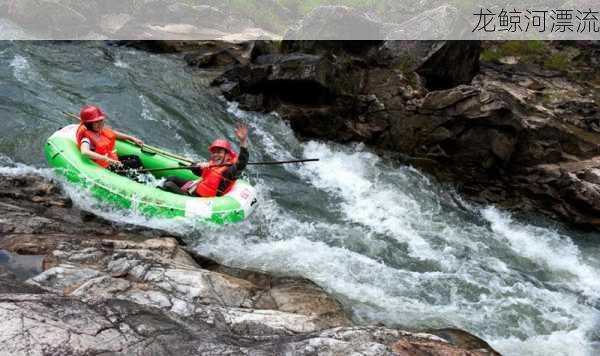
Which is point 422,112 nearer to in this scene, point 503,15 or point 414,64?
point 414,64

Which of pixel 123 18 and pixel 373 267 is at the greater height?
pixel 123 18

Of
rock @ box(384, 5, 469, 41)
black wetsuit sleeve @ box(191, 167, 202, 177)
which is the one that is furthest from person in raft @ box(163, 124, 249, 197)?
rock @ box(384, 5, 469, 41)

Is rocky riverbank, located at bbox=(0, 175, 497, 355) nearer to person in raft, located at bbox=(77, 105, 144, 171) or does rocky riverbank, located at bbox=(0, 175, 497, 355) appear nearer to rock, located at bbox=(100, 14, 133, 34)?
person in raft, located at bbox=(77, 105, 144, 171)

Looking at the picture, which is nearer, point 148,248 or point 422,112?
point 148,248

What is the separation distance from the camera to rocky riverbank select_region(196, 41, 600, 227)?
34.1 ft

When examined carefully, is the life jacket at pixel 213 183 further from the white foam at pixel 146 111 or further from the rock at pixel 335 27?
the rock at pixel 335 27

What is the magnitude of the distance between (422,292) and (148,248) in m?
3.58

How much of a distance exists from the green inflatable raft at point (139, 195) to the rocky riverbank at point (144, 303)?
1.62 feet

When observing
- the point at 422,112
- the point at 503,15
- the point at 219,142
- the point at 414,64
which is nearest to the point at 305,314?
the point at 219,142

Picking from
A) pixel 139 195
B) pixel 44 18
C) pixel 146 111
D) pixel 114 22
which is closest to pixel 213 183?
pixel 139 195

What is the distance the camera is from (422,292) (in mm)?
7078

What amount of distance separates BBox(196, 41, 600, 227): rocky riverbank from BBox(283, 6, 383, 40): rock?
0.34m

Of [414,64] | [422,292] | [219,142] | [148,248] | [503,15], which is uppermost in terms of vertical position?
[503,15]

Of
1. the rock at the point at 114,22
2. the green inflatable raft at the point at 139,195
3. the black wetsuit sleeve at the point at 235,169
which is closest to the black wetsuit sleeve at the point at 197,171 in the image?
the black wetsuit sleeve at the point at 235,169
